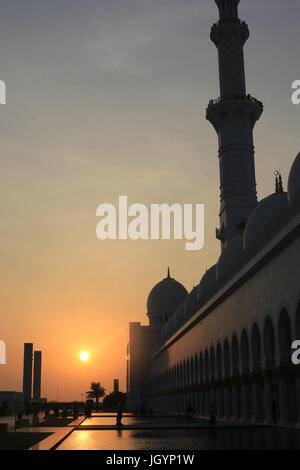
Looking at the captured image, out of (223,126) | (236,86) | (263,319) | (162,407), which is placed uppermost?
(236,86)

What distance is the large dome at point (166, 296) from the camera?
254 feet

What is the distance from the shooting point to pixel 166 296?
Result: 77375 mm

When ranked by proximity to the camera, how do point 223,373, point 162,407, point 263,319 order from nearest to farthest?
point 263,319 → point 223,373 → point 162,407

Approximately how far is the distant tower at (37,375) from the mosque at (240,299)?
103 feet

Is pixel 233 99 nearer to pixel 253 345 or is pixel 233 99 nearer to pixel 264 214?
pixel 264 214

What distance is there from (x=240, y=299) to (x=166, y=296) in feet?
161

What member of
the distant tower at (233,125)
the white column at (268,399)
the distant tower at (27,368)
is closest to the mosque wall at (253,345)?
the white column at (268,399)

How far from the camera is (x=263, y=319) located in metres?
24.5

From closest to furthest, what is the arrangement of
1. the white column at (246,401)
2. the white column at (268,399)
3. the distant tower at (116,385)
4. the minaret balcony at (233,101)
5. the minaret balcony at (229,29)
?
1. the white column at (268,399)
2. the white column at (246,401)
3. the minaret balcony at (233,101)
4. the minaret balcony at (229,29)
5. the distant tower at (116,385)

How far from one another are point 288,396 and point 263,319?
3.28 m

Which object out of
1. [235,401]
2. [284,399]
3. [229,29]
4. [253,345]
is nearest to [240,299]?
[253,345]

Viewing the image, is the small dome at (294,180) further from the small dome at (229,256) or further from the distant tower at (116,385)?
the distant tower at (116,385)
